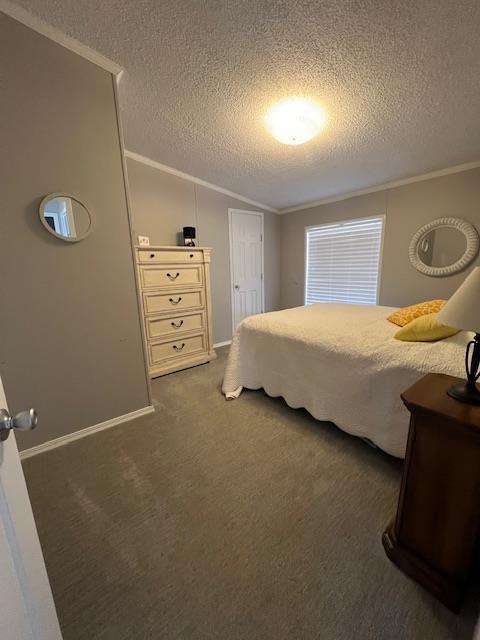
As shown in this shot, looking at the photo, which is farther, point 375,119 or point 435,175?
point 435,175

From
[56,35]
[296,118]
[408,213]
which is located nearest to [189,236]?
[296,118]

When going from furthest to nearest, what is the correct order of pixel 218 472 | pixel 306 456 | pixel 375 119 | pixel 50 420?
1. pixel 375 119
2. pixel 50 420
3. pixel 306 456
4. pixel 218 472

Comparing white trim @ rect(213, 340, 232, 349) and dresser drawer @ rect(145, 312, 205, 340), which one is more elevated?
dresser drawer @ rect(145, 312, 205, 340)

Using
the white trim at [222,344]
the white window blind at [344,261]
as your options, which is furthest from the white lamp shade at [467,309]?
the white trim at [222,344]

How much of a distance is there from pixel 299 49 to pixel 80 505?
2.92 m

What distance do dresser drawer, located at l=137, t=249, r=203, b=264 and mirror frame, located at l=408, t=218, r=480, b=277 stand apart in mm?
2718

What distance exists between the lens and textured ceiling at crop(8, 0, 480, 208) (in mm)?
1377

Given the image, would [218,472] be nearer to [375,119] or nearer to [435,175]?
[375,119]

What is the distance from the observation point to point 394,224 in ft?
11.1

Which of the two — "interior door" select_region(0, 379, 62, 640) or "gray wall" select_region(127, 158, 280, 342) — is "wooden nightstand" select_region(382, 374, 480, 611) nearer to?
"interior door" select_region(0, 379, 62, 640)

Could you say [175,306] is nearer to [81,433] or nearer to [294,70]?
[81,433]

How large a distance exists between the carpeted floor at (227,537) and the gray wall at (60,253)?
0.43 metres

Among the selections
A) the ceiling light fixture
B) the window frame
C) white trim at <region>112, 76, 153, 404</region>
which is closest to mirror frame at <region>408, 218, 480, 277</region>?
the window frame

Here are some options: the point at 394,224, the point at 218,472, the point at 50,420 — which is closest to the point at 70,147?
the point at 50,420
